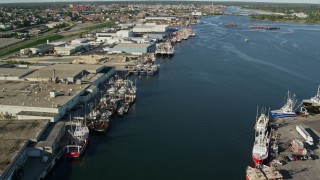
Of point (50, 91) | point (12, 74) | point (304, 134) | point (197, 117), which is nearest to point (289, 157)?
point (304, 134)

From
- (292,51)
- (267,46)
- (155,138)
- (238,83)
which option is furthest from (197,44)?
(155,138)

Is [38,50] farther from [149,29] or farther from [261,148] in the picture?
[261,148]

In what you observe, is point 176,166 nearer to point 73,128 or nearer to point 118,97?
point 73,128

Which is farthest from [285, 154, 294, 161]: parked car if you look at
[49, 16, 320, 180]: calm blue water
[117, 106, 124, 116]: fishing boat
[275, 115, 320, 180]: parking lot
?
[117, 106, 124, 116]: fishing boat

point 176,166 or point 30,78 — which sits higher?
point 30,78

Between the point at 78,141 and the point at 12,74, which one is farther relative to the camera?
the point at 12,74

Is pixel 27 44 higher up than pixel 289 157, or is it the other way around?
pixel 27 44
